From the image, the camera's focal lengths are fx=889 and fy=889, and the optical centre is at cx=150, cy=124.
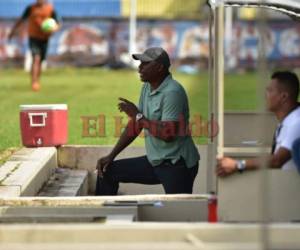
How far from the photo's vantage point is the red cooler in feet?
33.3

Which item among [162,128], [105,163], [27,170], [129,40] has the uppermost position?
[162,128]

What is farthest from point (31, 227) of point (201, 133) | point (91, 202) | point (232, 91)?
point (232, 91)

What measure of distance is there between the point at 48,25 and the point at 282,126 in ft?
44.6

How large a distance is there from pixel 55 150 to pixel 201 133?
5.47 feet

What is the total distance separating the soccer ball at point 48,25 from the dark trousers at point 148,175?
11.3 m

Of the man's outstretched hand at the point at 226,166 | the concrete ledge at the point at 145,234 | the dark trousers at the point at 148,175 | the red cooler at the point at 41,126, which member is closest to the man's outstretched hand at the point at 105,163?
the dark trousers at the point at 148,175

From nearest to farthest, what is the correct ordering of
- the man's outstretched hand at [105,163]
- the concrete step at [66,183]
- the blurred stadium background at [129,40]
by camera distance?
the man's outstretched hand at [105,163] < the concrete step at [66,183] < the blurred stadium background at [129,40]

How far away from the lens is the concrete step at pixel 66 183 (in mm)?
8602

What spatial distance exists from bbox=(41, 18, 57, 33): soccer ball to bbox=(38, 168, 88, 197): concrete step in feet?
31.3

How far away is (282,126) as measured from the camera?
20.3ft

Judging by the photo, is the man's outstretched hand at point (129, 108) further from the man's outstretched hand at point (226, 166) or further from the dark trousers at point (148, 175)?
the man's outstretched hand at point (226, 166)

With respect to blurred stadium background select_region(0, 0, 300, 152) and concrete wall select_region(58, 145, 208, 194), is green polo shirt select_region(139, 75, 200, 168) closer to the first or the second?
concrete wall select_region(58, 145, 208, 194)

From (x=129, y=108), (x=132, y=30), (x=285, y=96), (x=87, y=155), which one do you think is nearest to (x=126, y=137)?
(x=129, y=108)

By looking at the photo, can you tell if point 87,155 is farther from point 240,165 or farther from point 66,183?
point 240,165
